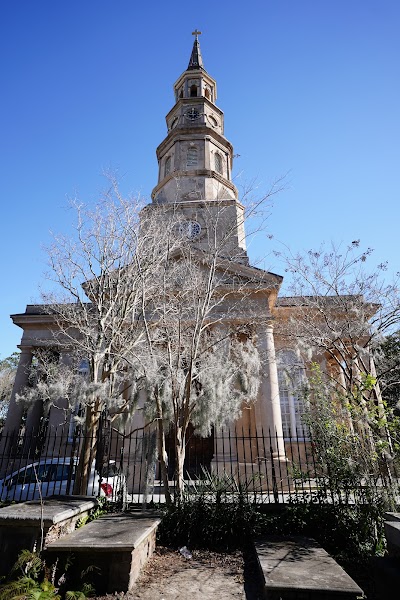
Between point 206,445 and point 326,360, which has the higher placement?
point 326,360

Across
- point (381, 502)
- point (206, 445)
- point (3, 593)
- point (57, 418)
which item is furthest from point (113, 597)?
point (57, 418)

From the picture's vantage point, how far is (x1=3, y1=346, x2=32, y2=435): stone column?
18.6 m

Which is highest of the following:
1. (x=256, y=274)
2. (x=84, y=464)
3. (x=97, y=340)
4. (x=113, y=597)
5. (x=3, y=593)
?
(x=256, y=274)

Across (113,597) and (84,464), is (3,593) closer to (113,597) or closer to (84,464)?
(113,597)

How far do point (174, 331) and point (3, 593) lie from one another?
25.9 feet

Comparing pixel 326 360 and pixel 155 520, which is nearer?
pixel 155 520

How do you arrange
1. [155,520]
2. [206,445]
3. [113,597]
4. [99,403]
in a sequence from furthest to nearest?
[206,445] < [99,403] < [155,520] < [113,597]

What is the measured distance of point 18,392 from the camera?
19.1 metres

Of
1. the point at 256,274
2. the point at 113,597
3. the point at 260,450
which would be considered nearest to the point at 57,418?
the point at 260,450

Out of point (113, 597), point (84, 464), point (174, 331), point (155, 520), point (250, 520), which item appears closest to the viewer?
point (113, 597)

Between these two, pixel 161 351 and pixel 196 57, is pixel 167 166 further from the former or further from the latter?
pixel 161 351

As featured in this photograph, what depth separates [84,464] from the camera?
32.7ft

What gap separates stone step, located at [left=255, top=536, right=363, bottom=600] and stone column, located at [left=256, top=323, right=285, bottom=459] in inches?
313

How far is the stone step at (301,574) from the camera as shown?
172 inches
